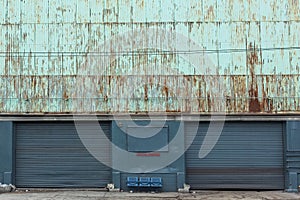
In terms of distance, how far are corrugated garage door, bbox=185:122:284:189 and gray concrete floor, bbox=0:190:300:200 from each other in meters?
0.38

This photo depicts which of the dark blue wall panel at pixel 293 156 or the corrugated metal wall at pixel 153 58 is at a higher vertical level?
the corrugated metal wall at pixel 153 58

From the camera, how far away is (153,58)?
13516mm

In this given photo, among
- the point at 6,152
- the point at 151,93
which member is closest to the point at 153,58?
the point at 151,93

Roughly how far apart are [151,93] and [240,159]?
13.3 feet

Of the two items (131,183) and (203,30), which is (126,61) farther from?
(131,183)

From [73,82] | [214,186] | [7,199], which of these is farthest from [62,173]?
[214,186]

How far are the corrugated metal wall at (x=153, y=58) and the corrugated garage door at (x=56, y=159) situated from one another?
0.78 meters

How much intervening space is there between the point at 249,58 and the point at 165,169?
5124 millimetres

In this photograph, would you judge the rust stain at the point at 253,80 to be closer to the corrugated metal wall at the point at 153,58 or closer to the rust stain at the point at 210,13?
the corrugated metal wall at the point at 153,58

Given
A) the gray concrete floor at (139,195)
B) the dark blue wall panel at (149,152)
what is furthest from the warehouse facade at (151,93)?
the gray concrete floor at (139,195)

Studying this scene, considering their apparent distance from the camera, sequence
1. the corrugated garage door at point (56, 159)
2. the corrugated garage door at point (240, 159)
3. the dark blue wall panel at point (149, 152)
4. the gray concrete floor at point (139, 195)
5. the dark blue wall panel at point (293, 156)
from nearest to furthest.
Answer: the gray concrete floor at point (139, 195), the dark blue wall panel at point (293, 156), the dark blue wall panel at point (149, 152), the corrugated garage door at point (240, 159), the corrugated garage door at point (56, 159)

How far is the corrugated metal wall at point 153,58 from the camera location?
13.4 meters

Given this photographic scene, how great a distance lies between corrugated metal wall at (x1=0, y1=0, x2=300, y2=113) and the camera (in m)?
13.4

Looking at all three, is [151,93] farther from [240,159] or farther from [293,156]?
[293,156]
